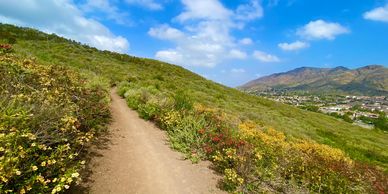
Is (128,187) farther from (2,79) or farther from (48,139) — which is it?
(2,79)

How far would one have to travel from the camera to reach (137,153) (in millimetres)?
10188

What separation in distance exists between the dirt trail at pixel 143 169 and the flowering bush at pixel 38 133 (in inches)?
27.9

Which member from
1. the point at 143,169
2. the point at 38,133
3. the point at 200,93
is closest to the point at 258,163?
the point at 143,169

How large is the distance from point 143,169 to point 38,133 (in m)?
3.33

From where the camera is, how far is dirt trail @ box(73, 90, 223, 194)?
7848mm

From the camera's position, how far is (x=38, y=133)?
6.50 m

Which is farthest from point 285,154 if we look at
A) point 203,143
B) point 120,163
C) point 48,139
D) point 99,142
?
point 48,139

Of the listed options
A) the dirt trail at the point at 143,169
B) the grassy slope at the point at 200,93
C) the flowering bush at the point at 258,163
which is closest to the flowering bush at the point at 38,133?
the dirt trail at the point at 143,169

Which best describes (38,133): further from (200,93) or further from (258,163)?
(200,93)

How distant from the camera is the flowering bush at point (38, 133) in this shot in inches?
214

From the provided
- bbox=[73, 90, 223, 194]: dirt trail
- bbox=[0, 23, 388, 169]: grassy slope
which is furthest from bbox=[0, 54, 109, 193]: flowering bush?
bbox=[0, 23, 388, 169]: grassy slope

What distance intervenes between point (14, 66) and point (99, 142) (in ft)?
13.0

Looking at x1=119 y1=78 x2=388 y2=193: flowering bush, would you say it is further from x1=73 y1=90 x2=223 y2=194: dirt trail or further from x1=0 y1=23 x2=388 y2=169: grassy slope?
x1=0 y1=23 x2=388 y2=169: grassy slope

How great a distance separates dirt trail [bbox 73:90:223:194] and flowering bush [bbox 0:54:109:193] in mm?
708
